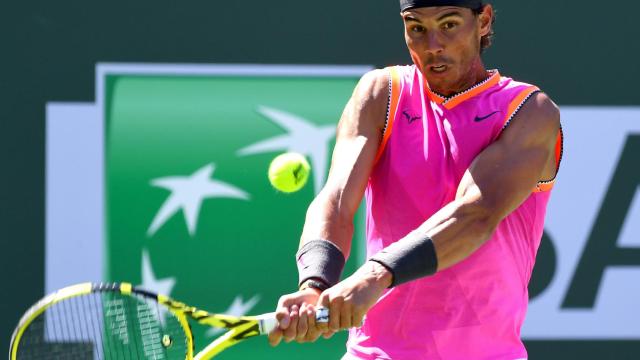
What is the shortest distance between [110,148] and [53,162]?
0.88 feet

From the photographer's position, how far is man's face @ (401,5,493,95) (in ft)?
10.4

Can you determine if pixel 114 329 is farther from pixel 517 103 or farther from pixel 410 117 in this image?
pixel 517 103

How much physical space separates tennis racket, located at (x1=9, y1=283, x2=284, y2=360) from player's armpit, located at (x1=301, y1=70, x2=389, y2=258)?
0.31m

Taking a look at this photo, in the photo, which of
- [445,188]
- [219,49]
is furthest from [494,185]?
[219,49]

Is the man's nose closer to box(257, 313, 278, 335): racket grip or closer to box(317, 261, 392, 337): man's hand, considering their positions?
box(317, 261, 392, 337): man's hand

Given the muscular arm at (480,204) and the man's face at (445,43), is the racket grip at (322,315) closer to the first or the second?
the muscular arm at (480,204)

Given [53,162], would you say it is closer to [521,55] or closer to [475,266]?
[521,55]

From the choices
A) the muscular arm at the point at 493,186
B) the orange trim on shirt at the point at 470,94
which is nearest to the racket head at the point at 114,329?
the muscular arm at the point at 493,186

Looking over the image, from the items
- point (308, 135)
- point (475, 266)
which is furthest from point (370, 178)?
point (308, 135)

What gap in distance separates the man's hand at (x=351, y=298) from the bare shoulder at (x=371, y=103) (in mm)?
513

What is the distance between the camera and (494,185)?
3.04 m

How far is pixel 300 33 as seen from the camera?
17.2ft

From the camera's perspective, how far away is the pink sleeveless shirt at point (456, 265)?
3156 mm

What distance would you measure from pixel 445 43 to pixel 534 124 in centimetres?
33
